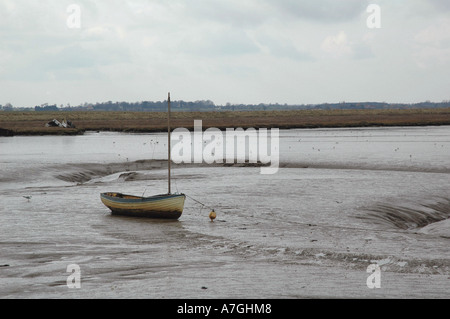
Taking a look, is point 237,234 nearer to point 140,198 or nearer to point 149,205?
point 149,205

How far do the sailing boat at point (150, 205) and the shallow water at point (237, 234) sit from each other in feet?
1.78

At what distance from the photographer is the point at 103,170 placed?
162ft

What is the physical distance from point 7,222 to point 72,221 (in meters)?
2.65

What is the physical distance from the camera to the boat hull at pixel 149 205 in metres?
25.7

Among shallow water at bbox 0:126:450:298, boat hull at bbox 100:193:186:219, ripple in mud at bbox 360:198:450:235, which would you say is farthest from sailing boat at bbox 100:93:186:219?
ripple in mud at bbox 360:198:450:235

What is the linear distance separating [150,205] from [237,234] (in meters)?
→ 5.12

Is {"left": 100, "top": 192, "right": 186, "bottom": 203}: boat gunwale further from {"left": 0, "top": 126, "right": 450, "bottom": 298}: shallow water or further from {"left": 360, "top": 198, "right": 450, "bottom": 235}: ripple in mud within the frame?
{"left": 360, "top": 198, "right": 450, "bottom": 235}: ripple in mud

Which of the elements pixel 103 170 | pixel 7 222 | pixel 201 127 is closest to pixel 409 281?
pixel 7 222

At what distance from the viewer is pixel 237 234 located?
74.3 feet

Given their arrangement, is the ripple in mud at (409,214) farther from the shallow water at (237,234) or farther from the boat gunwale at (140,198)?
the boat gunwale at (140,198)

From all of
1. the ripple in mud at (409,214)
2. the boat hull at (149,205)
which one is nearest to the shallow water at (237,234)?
the ripple in mud at (409,214)

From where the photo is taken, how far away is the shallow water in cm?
1491

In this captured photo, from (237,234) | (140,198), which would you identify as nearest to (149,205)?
(140,198)

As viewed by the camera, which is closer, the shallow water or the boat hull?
the shallow water
